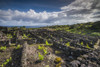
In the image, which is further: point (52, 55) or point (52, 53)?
point (52, 53)

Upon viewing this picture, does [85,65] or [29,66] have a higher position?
[85,65]

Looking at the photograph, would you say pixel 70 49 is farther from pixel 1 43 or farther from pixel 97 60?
pixel 1 43

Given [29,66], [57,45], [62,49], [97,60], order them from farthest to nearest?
[57,45] → [62,49] → [29,66] → [97,60]

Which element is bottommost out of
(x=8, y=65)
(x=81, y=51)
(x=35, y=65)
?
(x=8, y=65)

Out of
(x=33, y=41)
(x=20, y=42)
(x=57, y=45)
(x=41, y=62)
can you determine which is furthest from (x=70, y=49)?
(x=20, y=42)

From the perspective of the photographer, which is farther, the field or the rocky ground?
the field

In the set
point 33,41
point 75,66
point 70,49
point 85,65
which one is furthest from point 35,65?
point 33,41

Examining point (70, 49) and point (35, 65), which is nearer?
point (35, 65)

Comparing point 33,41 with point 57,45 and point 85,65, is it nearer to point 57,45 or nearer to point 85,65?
point 57,45

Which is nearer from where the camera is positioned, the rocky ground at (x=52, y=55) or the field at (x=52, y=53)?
the rocky ground at (x=52, y=55)

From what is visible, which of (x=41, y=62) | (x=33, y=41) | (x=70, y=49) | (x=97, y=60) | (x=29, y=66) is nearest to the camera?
(x=97, y=60)
